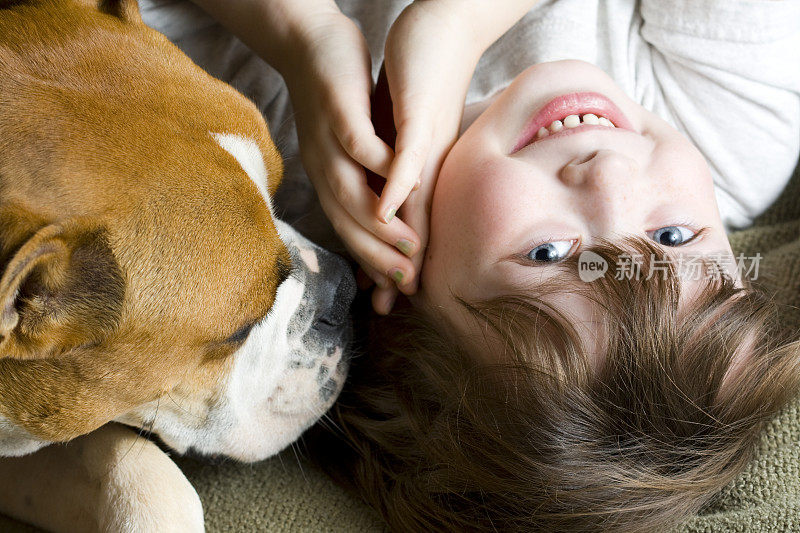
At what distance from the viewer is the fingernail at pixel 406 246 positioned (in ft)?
4.33

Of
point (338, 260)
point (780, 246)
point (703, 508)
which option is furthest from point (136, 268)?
point (780, 246)

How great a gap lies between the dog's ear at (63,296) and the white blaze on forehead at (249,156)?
0.78 feet

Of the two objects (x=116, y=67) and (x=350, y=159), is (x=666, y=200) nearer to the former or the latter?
(x=350, y=159)

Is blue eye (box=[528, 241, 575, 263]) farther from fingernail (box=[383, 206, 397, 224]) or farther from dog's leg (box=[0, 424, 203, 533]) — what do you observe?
dog's leg (box=[0, 424, 203, 533])

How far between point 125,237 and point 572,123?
813 millimetres

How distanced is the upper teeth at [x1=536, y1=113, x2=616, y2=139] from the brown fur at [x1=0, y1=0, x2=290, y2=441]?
0.55 m

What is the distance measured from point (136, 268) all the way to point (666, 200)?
0.88 meters

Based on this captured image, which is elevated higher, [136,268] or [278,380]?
[136,268]

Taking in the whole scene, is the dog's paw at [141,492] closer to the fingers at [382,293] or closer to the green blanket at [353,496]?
the green blanket at [353,496]

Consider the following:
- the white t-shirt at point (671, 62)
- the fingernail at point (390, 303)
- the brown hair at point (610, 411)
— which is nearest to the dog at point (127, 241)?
the fingernail at point (390, 303)

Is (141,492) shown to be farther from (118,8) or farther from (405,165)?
(118,8)

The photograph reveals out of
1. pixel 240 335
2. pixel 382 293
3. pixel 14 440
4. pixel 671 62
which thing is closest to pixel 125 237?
pixel 240 335

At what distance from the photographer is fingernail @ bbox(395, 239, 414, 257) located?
1.32 meters

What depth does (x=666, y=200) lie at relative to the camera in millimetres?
1281
